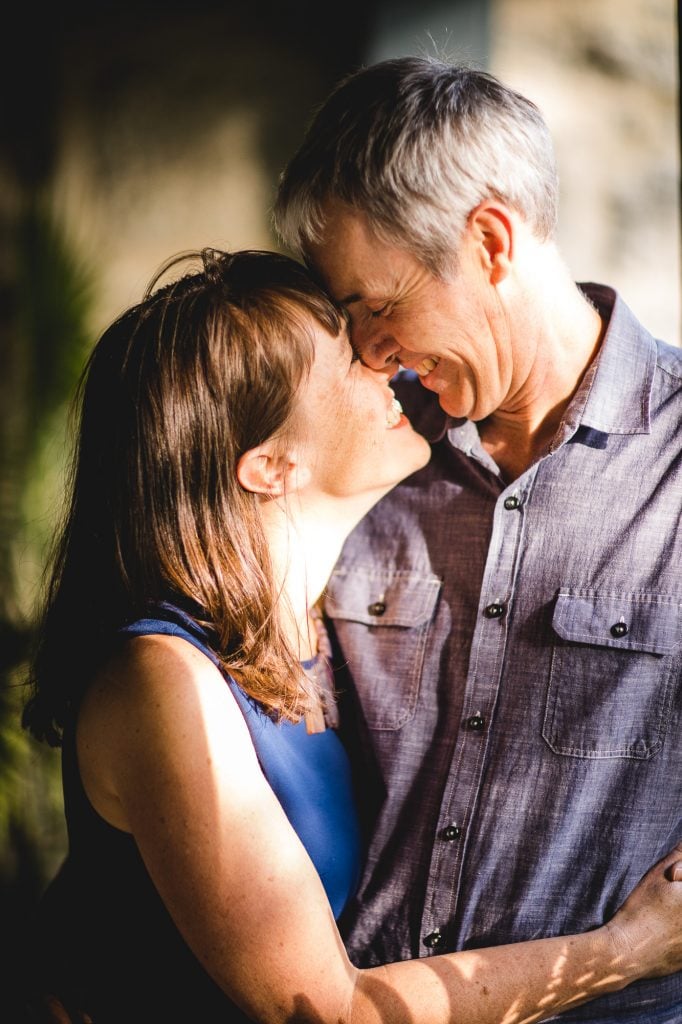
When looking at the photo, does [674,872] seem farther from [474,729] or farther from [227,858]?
[227,858]

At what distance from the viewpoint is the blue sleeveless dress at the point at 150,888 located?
4.18 feet

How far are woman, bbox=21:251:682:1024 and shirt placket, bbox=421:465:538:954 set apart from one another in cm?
12

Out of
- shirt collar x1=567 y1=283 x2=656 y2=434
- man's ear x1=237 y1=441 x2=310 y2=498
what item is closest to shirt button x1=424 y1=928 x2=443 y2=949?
man's ear x1=237 y1=441 x2=310 y2=498

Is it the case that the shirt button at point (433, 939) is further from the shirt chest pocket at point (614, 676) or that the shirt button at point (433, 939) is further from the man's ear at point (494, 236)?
the man's ear at point (494, 236)

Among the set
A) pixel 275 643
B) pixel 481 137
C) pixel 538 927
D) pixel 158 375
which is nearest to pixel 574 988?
pixel 538 927

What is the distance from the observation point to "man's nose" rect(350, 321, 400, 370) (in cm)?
147

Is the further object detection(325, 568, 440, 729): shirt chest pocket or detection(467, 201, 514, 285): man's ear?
detection(325, 568, 440, 729): shirt chest pocket

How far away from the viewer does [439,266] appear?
1381 mm

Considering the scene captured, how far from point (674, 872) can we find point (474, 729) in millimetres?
352

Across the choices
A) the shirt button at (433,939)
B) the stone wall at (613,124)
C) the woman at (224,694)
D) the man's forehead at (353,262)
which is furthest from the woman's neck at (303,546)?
the stone wall at (613,124)

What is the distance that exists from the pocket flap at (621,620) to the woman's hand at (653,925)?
0.33 meters

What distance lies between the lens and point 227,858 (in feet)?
3.71

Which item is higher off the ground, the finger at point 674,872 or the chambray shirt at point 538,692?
the chambray shirt at point 538,692

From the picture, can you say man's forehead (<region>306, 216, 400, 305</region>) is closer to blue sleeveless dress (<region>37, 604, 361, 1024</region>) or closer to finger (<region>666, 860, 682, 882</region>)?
blue sleeveless dress (<region>37, 604, 361, 1024</region>)
